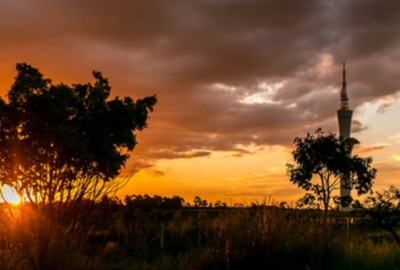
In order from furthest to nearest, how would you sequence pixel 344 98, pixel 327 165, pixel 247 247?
pixel 344 98
pixel 327 165
pixel 247 247

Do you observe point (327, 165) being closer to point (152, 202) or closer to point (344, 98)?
point (152, 202)

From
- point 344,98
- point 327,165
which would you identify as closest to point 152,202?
point 327,165

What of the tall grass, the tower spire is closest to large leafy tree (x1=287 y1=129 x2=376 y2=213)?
the tall grass

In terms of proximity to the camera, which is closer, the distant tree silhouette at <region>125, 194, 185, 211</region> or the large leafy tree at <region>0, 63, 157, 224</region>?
the large leafy tree at <region>0, 63, 157, 224</region>

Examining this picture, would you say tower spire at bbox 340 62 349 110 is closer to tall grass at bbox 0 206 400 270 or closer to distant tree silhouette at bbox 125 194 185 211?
distant tree silhouette at bbox 125 194 185 211

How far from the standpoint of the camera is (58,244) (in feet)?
38.3

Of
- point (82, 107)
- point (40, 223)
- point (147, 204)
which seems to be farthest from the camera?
point (147, 204)

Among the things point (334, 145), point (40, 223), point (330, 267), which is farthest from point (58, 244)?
point (334, 145)

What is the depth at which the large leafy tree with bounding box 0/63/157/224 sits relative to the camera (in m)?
17.8

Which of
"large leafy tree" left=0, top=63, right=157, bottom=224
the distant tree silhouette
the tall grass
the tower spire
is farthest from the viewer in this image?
the tower spire

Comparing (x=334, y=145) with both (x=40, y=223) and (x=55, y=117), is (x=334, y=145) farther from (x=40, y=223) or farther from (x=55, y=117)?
(x=40, y=223)

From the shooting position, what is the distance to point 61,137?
17.2 metres

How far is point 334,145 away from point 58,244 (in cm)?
2269

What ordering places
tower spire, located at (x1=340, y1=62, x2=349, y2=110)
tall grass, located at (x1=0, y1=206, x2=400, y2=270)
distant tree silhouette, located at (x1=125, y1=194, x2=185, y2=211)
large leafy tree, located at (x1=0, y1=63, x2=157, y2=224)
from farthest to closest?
tower spire, located at (x1=340, y1=62, x2=349, y2=110), distant tree silhouette, located at (x1=125, y1=194, x2=185, y2=211), large leafy tree, located at (x1=0, y1=63, x2=157, y2=224), tall grass, located at (x1=0, y1=206, x2=400, y2=270)
